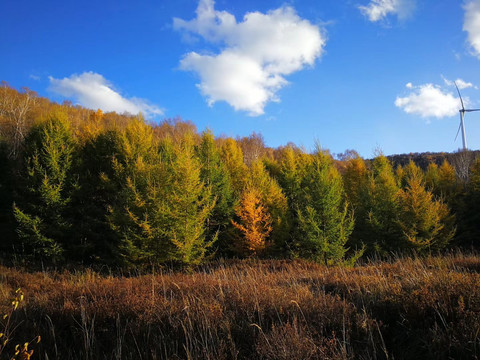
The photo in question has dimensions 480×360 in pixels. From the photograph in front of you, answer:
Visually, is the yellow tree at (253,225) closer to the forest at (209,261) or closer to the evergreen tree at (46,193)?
the forest at (209,261)

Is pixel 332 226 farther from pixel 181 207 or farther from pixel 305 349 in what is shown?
pixel 305 349

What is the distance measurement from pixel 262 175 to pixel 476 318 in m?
21.7

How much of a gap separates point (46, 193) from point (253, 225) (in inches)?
548

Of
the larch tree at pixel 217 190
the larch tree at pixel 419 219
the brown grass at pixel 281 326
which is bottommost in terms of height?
the larch tree at pixel 419 219

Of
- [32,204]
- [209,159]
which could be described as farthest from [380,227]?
[32,204]

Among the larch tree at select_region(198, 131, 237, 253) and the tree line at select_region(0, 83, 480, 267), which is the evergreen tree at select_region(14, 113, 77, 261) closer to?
the tree line at select_region(0, 83, 480, 267)

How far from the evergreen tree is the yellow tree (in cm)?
1178

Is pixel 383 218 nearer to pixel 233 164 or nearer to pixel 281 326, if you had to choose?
pixel 233 164

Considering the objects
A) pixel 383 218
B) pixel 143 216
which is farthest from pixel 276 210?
pixel 143 216

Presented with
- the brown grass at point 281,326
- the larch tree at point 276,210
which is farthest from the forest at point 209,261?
the larch tree at point 276,210

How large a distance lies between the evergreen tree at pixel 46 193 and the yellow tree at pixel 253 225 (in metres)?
11.8

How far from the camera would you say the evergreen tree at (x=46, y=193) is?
16.9 metres

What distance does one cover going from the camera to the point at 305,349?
281 centimetres

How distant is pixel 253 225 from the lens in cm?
1939
